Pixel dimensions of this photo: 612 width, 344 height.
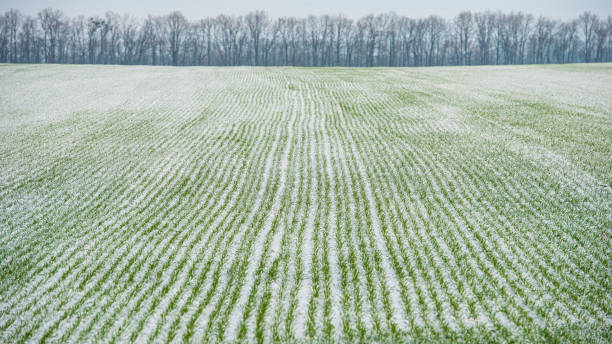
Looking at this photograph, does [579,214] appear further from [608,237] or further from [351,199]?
[351,199]

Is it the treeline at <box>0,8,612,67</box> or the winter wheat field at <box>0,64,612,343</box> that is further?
the treeline at <box>0,8,612,67</box>

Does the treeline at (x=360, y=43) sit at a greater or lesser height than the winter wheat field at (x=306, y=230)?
greater

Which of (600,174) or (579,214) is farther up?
(600,174)

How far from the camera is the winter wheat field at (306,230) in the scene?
5.65 metres

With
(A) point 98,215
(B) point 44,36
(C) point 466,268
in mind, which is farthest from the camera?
(B) point 44,36

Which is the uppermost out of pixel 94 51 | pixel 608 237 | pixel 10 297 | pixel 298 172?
pixel 94 51

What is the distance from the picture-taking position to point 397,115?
70.8 ft

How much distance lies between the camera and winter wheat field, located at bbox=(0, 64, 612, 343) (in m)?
5.65

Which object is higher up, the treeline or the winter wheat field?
the treeline

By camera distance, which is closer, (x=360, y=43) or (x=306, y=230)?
(x=306, y=230)

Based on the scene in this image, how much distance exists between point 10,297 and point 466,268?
28.4ft

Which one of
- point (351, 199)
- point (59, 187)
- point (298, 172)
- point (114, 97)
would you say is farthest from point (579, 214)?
point (114, 97)

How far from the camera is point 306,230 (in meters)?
8.63

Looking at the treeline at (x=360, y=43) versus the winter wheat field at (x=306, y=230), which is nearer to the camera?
the winter wheat field at (x=306, y=230)
